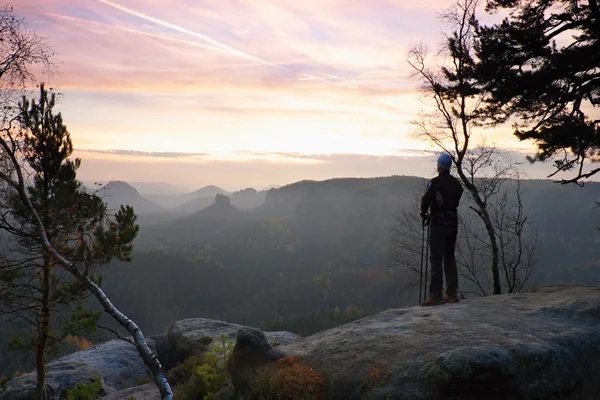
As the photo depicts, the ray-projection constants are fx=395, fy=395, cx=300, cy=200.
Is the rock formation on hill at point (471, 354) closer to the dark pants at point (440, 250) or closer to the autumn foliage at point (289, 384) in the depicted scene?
the autumn foliage at point (289, 384)

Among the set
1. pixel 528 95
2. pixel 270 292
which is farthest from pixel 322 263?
pixel 528 95

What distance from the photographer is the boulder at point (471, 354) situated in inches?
233

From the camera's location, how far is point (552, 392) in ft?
20.2

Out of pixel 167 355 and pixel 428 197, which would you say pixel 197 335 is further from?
pixel 428 197

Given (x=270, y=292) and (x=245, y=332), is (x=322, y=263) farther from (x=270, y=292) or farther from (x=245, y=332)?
(x=245, y=332)

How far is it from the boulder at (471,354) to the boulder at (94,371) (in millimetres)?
13240

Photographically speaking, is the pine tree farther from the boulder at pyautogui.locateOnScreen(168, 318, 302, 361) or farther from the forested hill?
the forested hill

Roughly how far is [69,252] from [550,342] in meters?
12.9

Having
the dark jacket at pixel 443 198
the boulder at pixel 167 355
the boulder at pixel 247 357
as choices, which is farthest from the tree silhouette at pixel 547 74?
the boulder at pixel 167 355

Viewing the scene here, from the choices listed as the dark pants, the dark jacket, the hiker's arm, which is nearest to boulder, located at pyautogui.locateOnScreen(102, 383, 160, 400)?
the dark pants

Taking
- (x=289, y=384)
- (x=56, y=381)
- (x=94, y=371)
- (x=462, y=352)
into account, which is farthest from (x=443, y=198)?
(x=94, y=371)

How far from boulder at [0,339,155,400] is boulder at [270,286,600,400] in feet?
43.4

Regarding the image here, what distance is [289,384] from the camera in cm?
654

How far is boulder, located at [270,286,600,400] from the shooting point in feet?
19.4
